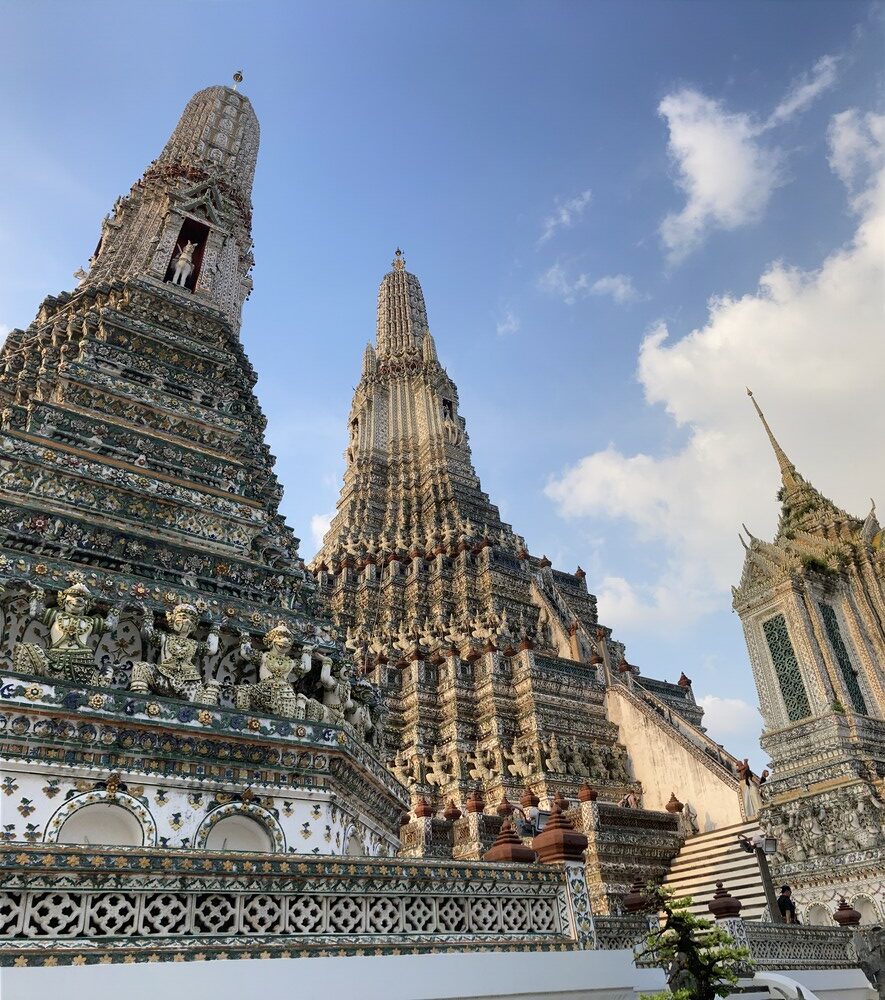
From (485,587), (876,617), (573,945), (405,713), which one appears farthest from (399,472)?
(573,945)

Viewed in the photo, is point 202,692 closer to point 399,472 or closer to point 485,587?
point 485,587

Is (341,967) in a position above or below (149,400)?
below

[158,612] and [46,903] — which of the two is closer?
[46,903]

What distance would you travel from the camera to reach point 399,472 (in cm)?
4434

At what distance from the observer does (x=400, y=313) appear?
187ft

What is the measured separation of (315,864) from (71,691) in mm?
3514

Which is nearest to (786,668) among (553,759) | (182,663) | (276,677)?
(553,759)

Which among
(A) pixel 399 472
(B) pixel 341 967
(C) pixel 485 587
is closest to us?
(B) pixel 341 967

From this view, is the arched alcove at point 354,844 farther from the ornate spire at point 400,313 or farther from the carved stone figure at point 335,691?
the ornate spire at point 400,313

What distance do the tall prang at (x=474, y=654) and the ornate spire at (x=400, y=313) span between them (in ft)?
18.6

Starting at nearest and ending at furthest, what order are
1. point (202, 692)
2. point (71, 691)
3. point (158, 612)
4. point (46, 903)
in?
1. point (46, 903)
2. point (71, 691)
3. point (202, 692)
4. point (158, 612)

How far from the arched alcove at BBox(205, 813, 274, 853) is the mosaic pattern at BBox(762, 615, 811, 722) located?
17.9 m

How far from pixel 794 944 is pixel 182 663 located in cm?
1043

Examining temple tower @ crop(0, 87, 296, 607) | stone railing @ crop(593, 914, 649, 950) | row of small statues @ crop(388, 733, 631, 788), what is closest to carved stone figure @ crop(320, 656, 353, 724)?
temple tower @ crop(0, 87, 296, 607)
